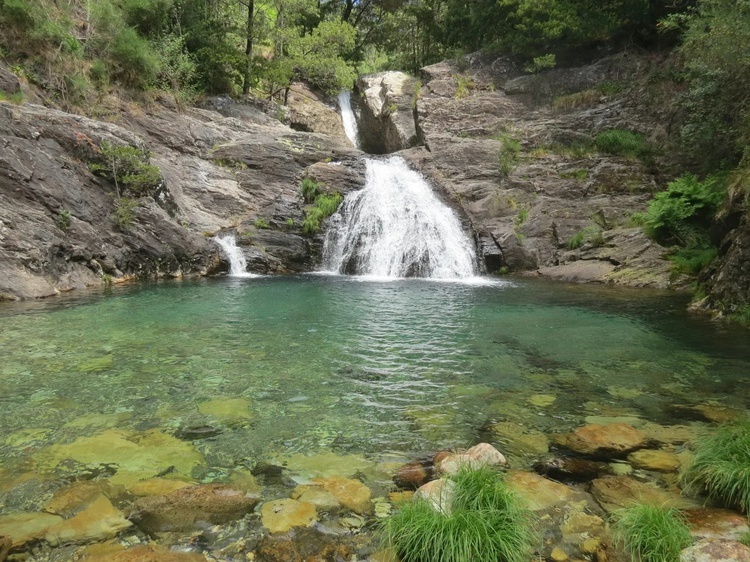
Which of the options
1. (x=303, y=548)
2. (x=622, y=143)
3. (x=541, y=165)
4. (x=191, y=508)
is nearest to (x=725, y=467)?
(x=303, y=548)

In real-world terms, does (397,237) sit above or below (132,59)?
below

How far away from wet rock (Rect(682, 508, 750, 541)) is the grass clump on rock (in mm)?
944

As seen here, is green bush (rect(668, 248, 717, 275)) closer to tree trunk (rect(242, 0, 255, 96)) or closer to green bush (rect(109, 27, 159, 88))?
green bush (rect(109, 27, 159, 88))

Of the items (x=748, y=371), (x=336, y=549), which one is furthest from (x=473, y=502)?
(x=748, y=371)

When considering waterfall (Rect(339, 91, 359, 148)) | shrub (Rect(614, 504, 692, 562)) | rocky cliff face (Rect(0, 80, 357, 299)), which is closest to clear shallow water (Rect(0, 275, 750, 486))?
shrub (Rect(614, 504, 692, 562))

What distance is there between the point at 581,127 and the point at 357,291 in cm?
1499

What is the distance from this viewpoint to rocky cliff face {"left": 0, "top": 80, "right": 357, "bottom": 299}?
11688 mm

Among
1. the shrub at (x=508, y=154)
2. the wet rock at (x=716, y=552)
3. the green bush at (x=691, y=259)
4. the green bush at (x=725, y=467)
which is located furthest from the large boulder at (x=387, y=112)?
the wet rock at (x=716, y=552)

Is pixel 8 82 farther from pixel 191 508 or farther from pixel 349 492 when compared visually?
pixel 349 492

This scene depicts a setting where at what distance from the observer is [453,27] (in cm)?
2816

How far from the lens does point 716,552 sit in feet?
8.09

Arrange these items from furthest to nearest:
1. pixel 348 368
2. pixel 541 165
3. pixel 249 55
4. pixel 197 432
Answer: pixel 249 55, pixel 541 165, pixel 348 368, pixel 197 432

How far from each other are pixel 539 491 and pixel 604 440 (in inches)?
41.7

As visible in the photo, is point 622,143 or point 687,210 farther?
point 622,143
